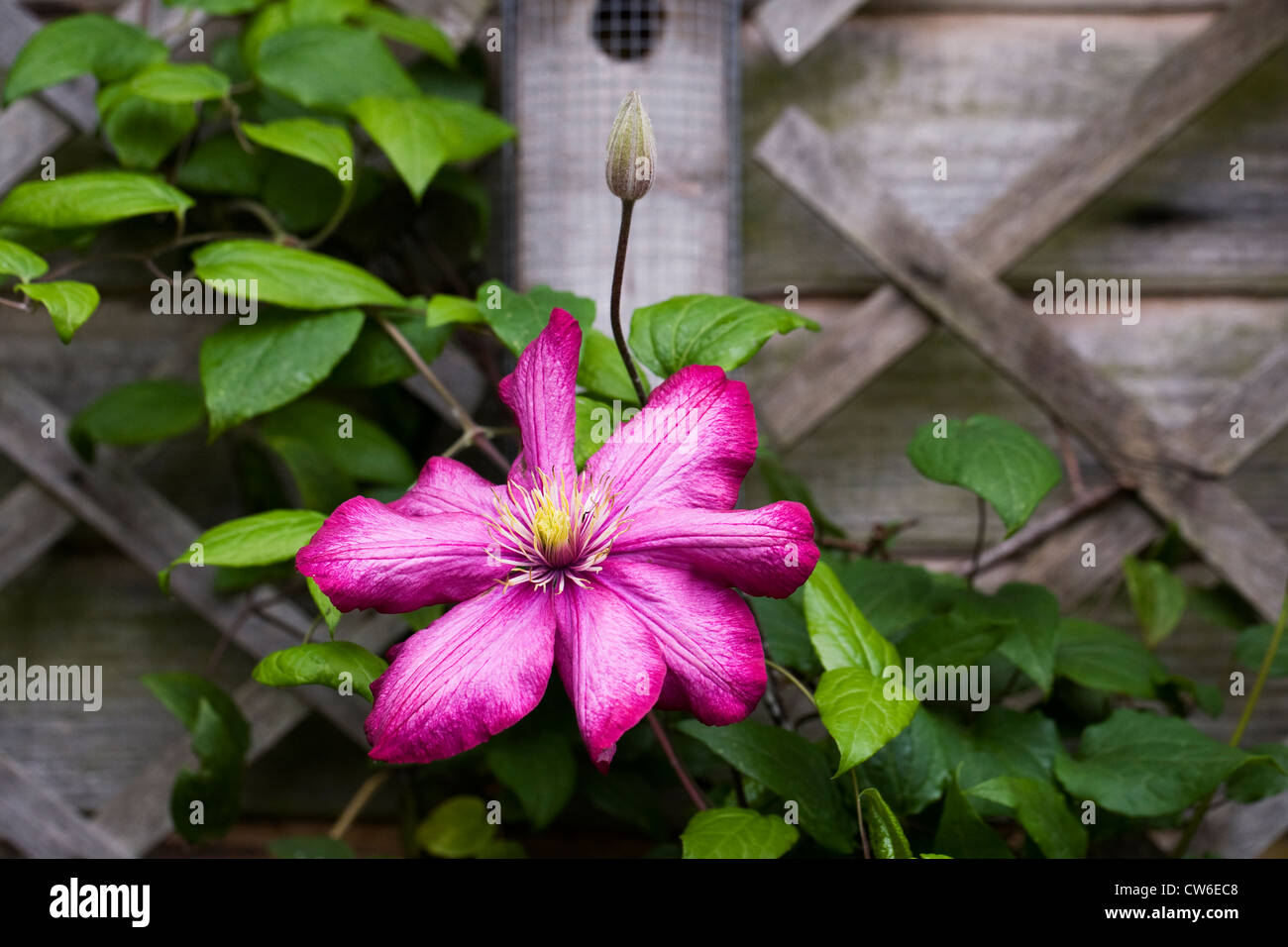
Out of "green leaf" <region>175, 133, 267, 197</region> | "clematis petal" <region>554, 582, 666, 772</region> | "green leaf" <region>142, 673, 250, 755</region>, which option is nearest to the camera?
"clematis petal" <region>554, 582, 666, 772</region>

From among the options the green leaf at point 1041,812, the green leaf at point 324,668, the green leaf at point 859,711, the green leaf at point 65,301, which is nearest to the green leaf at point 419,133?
the green leaf at point 65,301

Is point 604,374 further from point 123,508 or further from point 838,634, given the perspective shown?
point 123,508

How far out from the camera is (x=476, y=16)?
0.87 m

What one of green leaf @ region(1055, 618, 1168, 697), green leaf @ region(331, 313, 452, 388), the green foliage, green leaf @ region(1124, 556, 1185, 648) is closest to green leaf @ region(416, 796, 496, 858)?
the green foliage

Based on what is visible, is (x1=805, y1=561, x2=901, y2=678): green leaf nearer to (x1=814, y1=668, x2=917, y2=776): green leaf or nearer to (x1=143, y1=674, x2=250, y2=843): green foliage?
(x1=814, y1=668, x2=917, y2=776): green leaf

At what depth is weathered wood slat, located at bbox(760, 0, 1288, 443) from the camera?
2.90ft

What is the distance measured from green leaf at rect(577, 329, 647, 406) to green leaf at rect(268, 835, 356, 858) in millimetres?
498

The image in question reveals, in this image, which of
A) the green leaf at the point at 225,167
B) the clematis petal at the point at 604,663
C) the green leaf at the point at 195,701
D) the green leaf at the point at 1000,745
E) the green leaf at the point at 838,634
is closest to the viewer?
the clematis petal at the point at 604,663

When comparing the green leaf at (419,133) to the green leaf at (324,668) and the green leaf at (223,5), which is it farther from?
the green leaf at (324,668)

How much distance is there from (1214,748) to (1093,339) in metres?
0.53

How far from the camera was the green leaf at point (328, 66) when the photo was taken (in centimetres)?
72

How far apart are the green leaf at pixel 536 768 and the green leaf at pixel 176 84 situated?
544 millimetres
